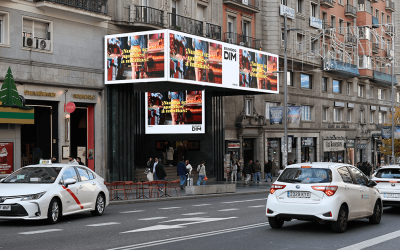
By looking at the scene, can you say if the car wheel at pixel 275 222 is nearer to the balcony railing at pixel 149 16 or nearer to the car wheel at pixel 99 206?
the car wheel at pixel 99 206

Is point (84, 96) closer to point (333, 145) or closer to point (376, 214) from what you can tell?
point (376, 214)

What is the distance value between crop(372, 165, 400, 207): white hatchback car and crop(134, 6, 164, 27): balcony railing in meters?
17.3

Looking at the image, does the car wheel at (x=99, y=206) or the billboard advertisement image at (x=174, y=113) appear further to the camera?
the billboard advertisement image at (x=174, y=113)

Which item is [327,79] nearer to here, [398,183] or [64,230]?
[398,183]

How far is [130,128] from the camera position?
103ft

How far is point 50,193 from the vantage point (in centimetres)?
1377

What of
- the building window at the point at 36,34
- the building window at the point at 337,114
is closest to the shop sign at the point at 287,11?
the building window at the point at 337,114

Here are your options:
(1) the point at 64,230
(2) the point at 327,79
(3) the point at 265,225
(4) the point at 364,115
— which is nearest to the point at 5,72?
(1) the point at 64,230

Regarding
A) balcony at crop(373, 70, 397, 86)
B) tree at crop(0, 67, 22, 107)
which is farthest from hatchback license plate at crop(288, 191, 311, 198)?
balcony at crop(373, 70, 397, 86)

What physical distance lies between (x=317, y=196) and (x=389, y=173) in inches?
259

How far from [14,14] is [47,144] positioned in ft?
20.3

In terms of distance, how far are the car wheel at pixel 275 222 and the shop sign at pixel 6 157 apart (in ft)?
51.8

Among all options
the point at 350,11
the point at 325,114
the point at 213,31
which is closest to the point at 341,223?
the point at 213,31

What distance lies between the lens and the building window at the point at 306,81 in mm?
49578
